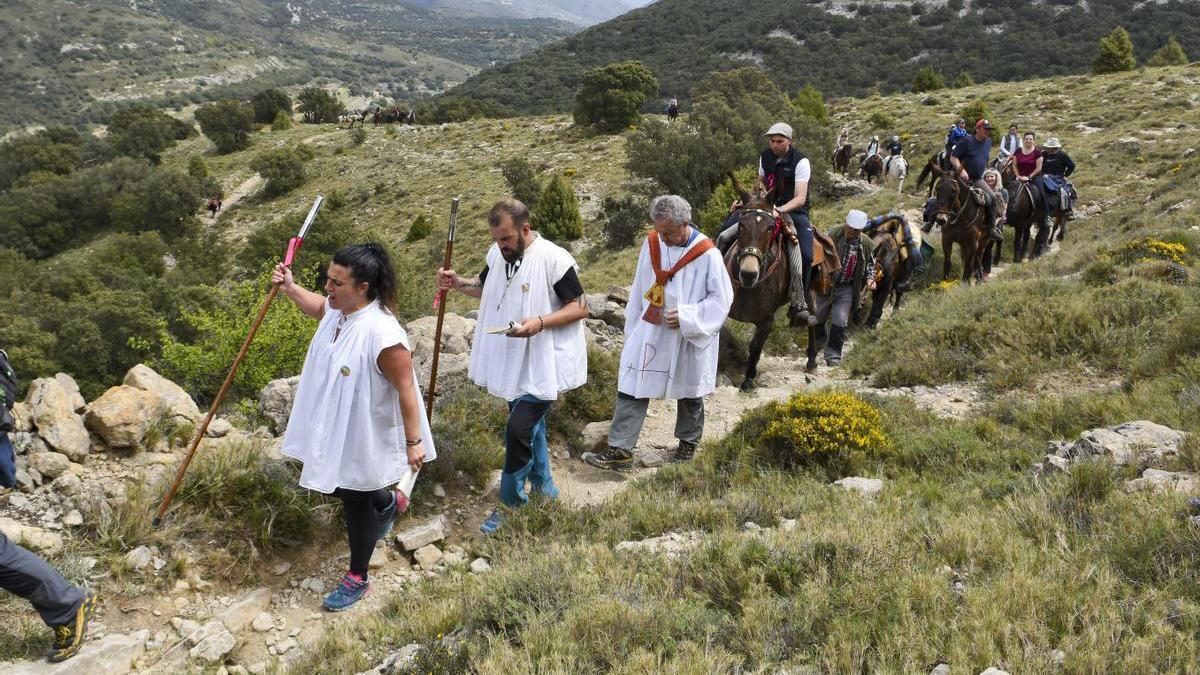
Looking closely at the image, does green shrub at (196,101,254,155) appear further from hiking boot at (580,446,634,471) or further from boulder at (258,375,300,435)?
hiking boot at (580,446,634,471)

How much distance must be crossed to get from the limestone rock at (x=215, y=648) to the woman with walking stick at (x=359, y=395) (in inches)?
38.0

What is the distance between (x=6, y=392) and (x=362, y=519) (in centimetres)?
183

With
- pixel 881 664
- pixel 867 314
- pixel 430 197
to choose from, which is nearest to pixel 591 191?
pixel 430 197

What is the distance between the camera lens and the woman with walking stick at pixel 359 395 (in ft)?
12.0

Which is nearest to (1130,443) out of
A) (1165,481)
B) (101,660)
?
(1165,481)

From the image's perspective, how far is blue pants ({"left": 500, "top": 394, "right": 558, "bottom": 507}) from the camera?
4773 mm

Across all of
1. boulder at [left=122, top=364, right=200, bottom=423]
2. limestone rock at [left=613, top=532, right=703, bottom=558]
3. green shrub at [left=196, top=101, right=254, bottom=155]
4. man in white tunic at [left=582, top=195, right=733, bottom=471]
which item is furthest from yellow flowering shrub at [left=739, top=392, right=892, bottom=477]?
green shrub at [left=196, top=101, right=254, bottom=155]

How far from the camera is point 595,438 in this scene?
6.71 m

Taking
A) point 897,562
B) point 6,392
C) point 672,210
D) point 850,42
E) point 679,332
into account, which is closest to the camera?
point 6,392

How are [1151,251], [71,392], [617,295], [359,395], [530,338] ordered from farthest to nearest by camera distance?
1. [617,295]
2. [1151,251]
3. [71,392]
4. [530,338]
5. [359,395]

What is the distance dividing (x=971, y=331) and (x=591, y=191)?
87.0 feet

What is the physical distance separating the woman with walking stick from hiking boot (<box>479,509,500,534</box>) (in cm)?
119

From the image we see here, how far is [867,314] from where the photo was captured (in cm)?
1177

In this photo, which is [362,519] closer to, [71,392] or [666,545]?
[666,545]
